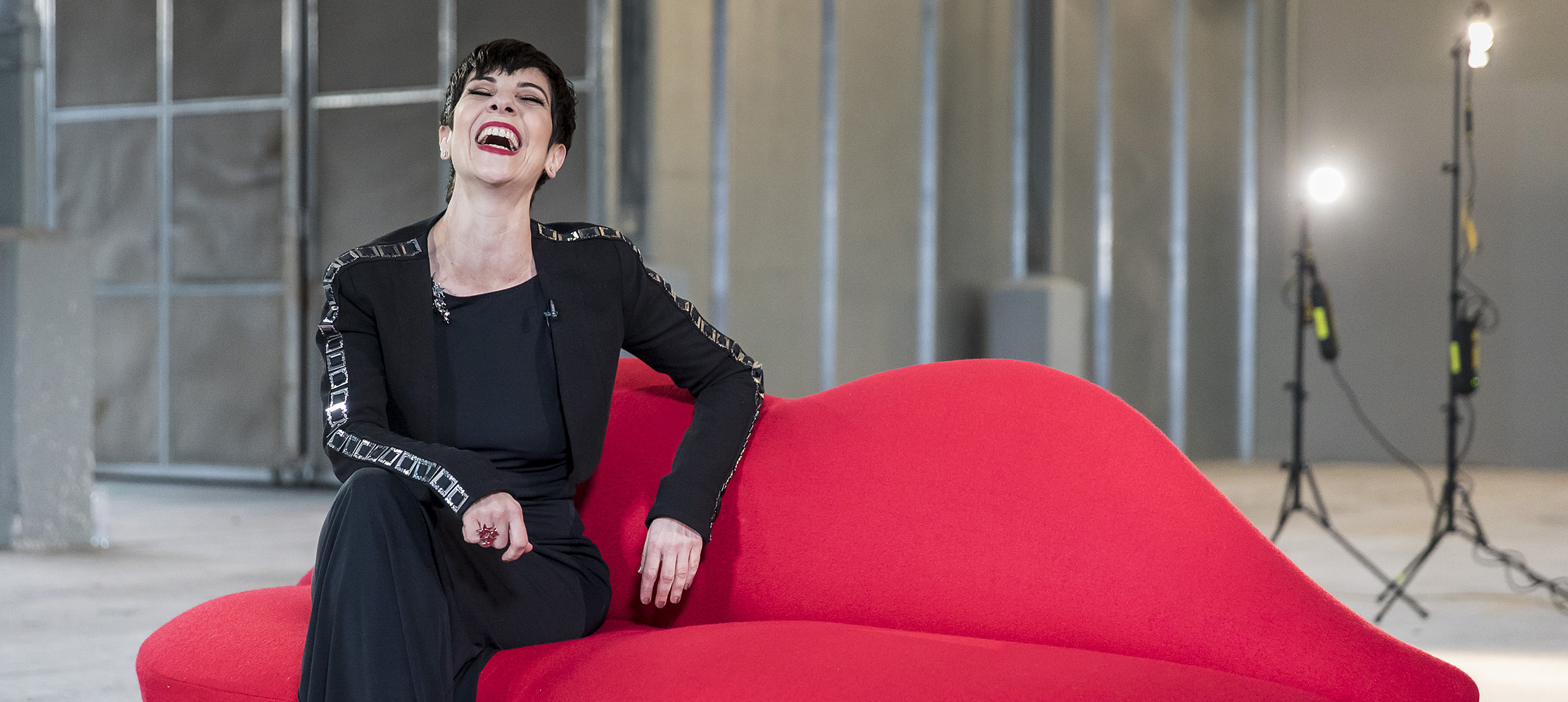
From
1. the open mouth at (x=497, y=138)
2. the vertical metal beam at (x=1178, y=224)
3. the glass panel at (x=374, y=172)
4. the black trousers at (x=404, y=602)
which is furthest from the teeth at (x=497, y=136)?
the vertical metal beam at (x=1178, y=224)

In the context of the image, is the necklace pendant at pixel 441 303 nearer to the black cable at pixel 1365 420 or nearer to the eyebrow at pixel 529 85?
the eyebrow at pixel 529 85

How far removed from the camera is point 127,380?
805cm

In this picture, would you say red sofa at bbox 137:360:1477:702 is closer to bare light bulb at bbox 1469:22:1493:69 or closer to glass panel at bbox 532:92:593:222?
bare light bulb at bbox 1469:22:1493:69

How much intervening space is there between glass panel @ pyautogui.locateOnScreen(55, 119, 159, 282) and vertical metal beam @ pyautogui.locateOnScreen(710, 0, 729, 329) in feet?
12.2

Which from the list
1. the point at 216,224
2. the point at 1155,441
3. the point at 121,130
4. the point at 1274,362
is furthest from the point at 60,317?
the point at 1274,362

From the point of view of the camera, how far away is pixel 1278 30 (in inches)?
419

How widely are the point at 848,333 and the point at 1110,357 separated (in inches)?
107

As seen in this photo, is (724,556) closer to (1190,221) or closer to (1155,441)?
(1155,441)

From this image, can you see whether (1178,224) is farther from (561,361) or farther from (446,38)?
(561,361)

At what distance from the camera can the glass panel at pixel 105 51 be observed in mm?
7961

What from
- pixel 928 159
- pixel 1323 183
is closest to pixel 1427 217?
pixel 928 159

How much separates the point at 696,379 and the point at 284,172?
21.4 feet

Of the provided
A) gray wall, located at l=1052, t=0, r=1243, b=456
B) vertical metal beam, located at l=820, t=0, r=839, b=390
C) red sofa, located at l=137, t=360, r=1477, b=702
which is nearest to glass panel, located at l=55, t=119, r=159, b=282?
vertical metal beam, located at l=820, t=0, r=839, b=390

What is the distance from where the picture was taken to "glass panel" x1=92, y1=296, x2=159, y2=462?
8.02 metres
